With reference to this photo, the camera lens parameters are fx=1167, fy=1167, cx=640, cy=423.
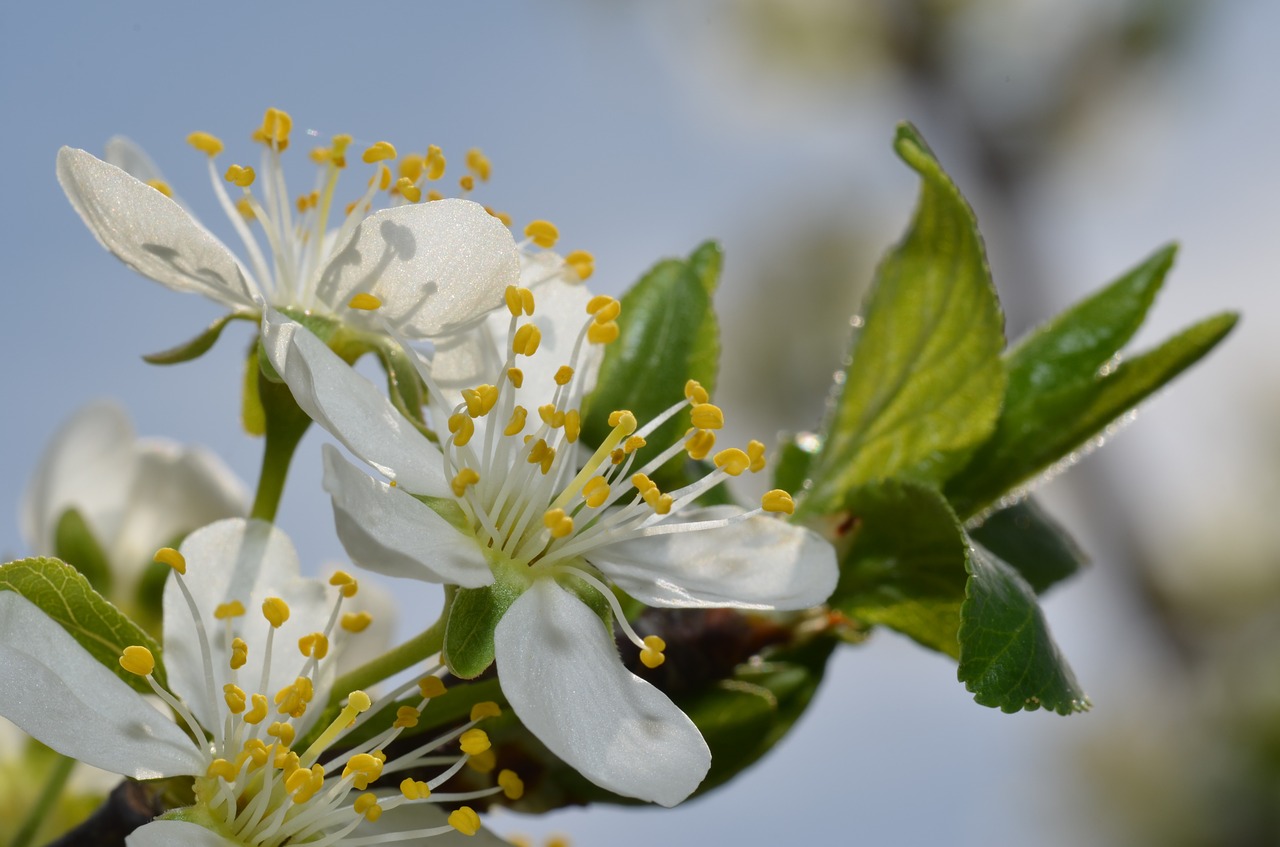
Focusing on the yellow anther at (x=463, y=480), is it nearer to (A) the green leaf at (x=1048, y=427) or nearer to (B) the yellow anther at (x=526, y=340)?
(B) the yellow anther at (x=526, y=340)

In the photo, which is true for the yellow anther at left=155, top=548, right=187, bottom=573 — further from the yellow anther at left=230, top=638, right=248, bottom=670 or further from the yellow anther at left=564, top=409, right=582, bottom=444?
the yellow anther at left=564, top=409, right=582, bottom=444

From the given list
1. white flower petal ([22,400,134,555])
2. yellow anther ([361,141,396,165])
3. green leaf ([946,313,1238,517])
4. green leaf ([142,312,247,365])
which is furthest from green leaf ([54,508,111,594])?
green leaf ([946,313,1238,517])

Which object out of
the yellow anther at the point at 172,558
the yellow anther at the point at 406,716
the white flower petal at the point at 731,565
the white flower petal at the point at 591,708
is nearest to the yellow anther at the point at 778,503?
the white flower petal at the point at 731,565

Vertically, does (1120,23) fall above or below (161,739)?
above

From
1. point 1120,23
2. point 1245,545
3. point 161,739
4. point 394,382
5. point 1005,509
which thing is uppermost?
point 1120,23

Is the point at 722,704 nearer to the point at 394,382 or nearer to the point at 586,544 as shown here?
the point at 586,544

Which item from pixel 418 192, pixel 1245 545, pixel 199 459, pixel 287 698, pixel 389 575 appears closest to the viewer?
pixel 389 575

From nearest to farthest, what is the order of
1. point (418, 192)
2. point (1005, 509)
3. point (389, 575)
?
point (389, 575), point (418, 192), point (1005, 509)

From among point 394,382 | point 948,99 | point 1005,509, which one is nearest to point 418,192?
point 394,382
